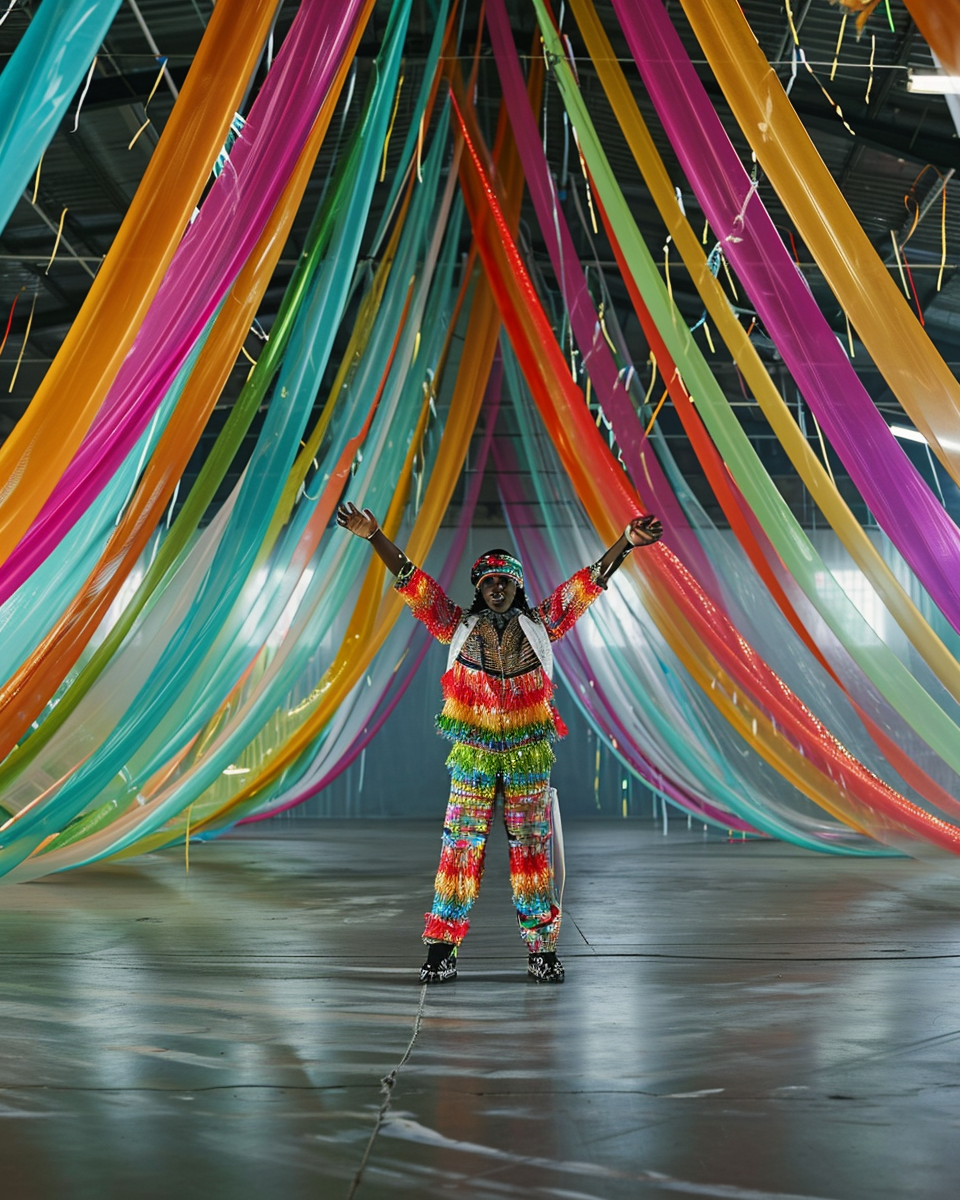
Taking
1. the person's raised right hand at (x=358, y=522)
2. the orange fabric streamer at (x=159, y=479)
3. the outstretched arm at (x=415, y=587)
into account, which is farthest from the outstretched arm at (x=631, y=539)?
the orange fabric streamer at (x=159, y=479)

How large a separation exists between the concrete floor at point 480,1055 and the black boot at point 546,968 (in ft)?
0.22

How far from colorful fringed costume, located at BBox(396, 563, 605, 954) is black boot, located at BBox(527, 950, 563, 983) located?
2 cm

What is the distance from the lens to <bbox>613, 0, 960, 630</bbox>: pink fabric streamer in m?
3.46

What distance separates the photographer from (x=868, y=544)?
149 inches

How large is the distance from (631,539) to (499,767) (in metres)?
0.74

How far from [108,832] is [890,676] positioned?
3.27 m

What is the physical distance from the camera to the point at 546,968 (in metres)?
3.65

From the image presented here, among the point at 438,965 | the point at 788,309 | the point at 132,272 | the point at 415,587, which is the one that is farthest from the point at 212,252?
the point at 438,965

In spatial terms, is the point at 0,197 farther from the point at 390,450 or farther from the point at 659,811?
the point at 659,811

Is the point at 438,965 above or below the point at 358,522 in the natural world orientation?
below

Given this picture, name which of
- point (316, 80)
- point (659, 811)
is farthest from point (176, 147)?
point (659, 811)

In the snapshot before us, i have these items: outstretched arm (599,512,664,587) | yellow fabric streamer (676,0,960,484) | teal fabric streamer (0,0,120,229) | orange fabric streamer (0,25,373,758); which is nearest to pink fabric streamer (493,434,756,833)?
outstretched arm (599,512,664,587)

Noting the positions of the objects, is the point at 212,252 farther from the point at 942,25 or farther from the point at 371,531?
the point at 942,25

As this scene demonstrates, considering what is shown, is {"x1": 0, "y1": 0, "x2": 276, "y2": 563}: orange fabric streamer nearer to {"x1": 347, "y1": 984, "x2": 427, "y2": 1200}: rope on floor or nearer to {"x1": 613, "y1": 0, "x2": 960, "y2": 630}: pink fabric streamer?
{"x1": 613, "y1": 0, "x2": 960, "y2": 630}: pink fabric streamer
